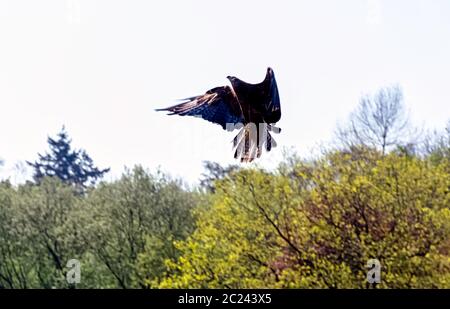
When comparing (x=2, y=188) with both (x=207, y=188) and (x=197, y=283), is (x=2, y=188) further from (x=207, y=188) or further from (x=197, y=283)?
(x=197, y=283)

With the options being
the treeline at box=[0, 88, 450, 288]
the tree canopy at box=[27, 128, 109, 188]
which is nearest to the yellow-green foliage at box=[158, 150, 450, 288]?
the treeline at box=[0, 88, 450, 288]

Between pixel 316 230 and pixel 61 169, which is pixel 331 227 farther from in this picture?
pixel 61 169

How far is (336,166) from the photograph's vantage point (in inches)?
401

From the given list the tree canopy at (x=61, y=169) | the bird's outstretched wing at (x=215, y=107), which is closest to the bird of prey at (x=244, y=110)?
the bird's outstretched wing at (x=215, y=107)

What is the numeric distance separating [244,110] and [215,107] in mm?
42

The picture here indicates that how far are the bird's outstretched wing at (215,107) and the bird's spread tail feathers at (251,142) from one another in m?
0.02

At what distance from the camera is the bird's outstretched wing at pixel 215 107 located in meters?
0.80

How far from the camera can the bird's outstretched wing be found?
31.5 inches

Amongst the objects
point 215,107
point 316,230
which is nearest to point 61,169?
point 316,230

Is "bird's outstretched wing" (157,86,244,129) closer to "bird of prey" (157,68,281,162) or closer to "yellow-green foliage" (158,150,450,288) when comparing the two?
"bird of prey" (157,68,281,162)

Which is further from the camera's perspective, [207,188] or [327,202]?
[207,188]

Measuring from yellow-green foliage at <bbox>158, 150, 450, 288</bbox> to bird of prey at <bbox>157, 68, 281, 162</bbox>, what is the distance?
8346mm
